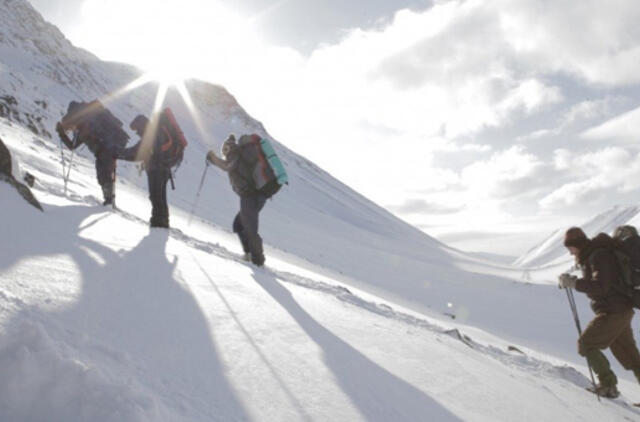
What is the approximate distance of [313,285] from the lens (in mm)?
6238

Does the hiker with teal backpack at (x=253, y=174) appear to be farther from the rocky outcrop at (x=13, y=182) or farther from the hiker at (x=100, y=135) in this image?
the rocky outcrop at (x=13, y=182)

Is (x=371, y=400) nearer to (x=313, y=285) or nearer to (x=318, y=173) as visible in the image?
(x=313, y=285)

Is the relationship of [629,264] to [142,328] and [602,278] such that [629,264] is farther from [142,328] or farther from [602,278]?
[142,328]

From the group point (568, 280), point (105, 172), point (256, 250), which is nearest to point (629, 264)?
point (568, 280)

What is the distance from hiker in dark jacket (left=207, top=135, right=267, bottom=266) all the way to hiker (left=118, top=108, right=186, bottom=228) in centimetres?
84

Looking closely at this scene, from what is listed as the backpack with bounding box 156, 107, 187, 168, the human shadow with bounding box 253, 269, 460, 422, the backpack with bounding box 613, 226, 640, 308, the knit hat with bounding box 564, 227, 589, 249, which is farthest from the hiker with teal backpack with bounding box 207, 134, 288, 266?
the backpack with bounding box 613, 226, 640, 308

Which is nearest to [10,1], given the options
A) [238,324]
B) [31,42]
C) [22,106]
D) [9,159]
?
[31,42]

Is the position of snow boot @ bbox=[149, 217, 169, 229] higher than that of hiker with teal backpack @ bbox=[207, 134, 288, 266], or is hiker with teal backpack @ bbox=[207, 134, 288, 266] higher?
hiker with teal backpack @ bbox=[207, 134, 288, 266]

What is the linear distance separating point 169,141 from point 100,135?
1.71 metres

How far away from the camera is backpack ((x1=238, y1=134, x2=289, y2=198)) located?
238 inches

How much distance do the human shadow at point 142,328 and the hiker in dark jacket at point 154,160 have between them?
11.1ft

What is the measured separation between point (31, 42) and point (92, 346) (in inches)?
2549

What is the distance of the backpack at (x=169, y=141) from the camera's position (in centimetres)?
673

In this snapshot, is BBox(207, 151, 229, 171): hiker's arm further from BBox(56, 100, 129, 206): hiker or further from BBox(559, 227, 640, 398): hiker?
BBox(559, 227, 640, 398): hiker
